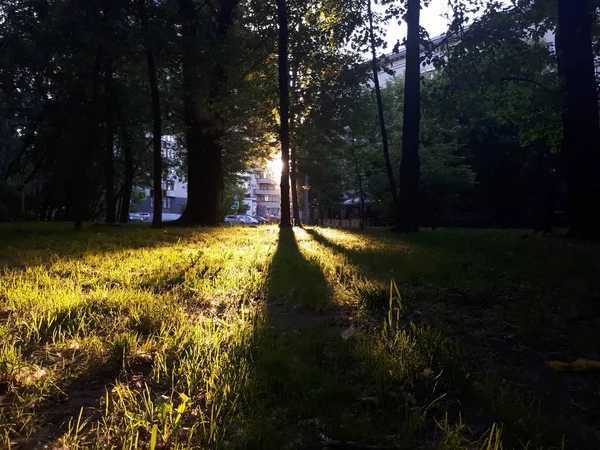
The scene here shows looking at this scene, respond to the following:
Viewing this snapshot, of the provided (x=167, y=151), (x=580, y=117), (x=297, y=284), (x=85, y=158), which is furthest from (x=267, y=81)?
(x=167, y=151)

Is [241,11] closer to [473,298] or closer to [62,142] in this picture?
[62,142]

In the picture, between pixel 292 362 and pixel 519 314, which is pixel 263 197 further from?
pixel 292 362

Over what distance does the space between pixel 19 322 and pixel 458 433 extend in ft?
9.66

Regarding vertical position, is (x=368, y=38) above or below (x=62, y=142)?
above

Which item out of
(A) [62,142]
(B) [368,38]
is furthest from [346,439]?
(B) [368,38]

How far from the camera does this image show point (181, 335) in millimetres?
2941

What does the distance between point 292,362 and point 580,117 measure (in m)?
9.93

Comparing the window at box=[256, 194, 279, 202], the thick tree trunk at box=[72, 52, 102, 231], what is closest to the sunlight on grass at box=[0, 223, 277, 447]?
the thick tree trunk at box=[72, 52, 102, 231]

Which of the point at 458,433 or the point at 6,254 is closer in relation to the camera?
the point at 458,433

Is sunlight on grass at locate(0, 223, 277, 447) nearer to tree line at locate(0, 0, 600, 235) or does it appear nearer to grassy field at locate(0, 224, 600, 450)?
grassy field at locate(0, 224, 600, 450)

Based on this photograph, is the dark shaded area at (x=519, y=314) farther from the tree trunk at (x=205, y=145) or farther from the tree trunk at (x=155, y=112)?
the tree trunk at (x=205, y=145)

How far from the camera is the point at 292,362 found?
99.4 inches

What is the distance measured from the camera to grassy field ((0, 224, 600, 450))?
6.07 ft

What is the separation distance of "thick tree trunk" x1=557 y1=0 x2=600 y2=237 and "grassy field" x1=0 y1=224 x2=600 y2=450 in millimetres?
5377
